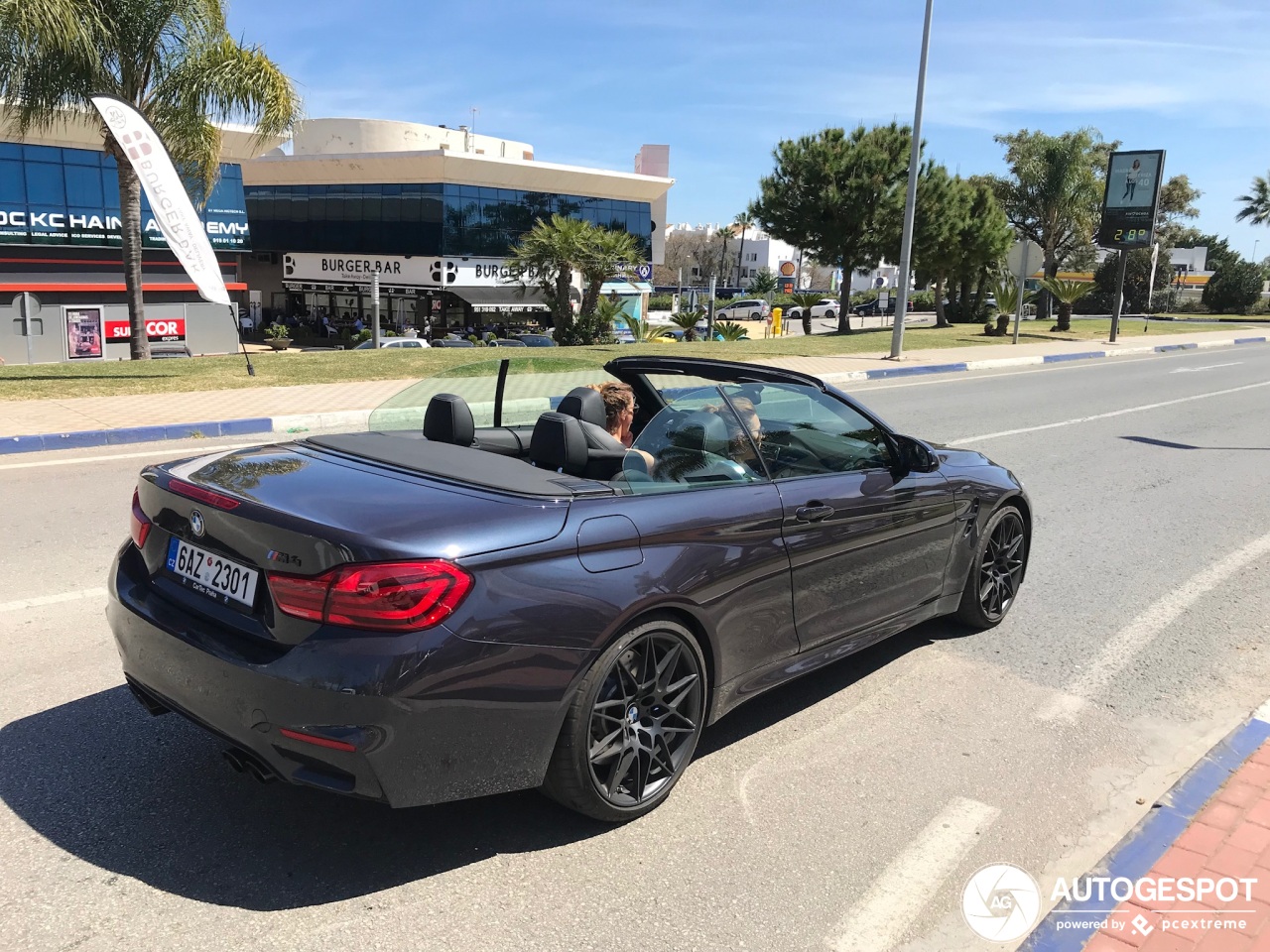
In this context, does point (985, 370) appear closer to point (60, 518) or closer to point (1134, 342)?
point (1134, 342)

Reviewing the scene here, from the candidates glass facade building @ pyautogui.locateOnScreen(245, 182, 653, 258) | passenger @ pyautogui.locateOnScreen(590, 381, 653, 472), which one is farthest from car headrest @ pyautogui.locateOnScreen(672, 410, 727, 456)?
glass facade building @ pyautogui.locateOnScreen(245, 182, 653, 258)

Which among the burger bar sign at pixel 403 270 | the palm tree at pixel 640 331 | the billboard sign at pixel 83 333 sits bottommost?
the billboard sign at pixel 83 333

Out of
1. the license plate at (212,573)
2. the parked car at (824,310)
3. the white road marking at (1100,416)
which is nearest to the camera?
the license plate at (212,573)

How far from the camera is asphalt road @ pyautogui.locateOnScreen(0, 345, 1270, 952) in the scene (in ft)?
9.11

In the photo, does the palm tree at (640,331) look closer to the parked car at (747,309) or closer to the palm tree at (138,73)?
the palm tree at (138,73)

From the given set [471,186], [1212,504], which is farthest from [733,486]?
[471,186]

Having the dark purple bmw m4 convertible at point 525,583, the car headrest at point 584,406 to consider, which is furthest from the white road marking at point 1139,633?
the car headrest at point 584,406

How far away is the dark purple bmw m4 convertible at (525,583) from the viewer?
275 cm

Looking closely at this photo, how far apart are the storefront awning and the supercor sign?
Result: 58.8 ft

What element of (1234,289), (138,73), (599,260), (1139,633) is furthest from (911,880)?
(1234,289)

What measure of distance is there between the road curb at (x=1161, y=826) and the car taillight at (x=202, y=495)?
2.71 m

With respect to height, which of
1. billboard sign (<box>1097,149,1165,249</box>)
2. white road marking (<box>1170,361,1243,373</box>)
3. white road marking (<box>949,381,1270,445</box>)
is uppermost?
billboard sign (<box>1097,149,1165,249</box>)

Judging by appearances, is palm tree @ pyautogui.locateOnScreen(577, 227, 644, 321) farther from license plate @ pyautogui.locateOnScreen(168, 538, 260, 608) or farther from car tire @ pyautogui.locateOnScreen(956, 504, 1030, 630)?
license plate @ pyautogui.locateOnScreen(168, 538, 260, 608)

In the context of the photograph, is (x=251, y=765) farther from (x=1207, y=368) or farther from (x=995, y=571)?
(x=1207, y=368)
